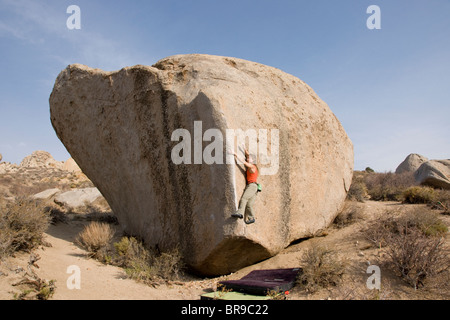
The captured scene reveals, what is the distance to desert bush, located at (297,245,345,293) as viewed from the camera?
15.4 feet

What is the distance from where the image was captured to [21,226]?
5.96 metres

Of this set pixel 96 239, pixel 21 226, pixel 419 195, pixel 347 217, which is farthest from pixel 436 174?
pixel 21 226

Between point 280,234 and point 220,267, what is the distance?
126 cm

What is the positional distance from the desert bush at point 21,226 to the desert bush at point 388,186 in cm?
1041

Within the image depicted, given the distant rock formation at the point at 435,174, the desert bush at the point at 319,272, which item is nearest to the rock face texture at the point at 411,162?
the distant rock formation at the point at 435,174

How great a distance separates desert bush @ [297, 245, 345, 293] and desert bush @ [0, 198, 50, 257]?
4866 millimetres

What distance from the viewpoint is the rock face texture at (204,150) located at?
211 inches

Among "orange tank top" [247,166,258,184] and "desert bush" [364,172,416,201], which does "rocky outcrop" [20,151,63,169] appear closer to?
"desert bush" [364,172,416,201]

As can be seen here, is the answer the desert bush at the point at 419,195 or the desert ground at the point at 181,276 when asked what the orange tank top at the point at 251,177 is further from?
the desert bush at the point at 419,195

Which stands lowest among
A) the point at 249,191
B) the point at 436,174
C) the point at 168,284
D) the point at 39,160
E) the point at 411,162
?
the point at 168,284

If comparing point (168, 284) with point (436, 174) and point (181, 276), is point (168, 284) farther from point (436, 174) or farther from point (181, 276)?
point (436, 174)

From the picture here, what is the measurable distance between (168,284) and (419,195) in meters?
7.95

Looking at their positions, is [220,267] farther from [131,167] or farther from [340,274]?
[131,167]
